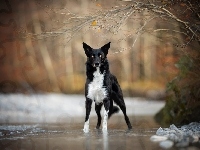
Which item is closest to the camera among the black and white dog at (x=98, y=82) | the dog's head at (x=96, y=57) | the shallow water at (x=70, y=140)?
the shallow water at (x=70, y=140)

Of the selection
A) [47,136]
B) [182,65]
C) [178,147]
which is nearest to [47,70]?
[182,65]

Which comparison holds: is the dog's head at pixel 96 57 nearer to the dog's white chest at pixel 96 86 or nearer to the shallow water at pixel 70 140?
the dog's white chest at pixel 96 86

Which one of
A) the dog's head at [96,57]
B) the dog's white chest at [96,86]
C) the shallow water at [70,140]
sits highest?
the dog's head at [96,57]

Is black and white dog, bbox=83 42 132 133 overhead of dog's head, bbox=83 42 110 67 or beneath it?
beneath

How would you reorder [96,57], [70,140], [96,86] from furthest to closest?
[96,86], [96,57], [70,140]

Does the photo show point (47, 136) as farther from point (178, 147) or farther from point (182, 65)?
Result: point (182, 65)

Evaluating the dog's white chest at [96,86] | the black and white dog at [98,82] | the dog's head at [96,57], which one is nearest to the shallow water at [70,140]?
the black and white dog at [98,82]

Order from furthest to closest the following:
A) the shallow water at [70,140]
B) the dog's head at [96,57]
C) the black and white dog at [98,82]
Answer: the black and white dog at [98,82] < the dog's head at [96,57] < the shallow water at [70,140]

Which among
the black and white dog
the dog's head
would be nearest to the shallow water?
the black and white dog

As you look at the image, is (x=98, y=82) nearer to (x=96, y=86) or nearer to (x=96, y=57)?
Answer: (x=96, y=86)

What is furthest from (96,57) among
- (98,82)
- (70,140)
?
(70,140)

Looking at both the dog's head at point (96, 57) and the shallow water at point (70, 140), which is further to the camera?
the dog's head at point (96, 57)

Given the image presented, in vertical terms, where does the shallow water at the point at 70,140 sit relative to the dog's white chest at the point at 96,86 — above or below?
below

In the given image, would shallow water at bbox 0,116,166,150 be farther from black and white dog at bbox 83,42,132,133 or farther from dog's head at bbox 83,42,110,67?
dog's head at bbox 83,42,110,67
